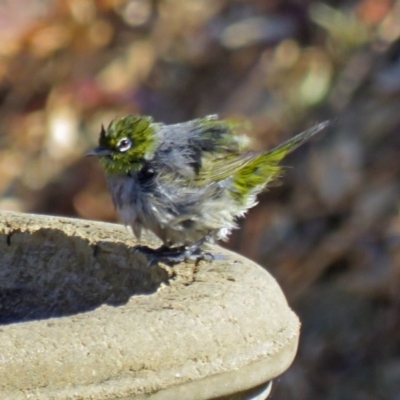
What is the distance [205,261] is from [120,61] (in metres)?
4.48

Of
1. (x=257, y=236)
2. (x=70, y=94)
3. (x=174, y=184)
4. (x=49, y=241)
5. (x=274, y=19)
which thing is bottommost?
(x=257, y=236)

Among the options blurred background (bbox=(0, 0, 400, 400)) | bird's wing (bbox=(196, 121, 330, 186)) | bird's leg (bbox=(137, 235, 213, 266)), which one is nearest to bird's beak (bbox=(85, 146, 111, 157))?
bird's wing (bbox=(196, 121, 330, 186))

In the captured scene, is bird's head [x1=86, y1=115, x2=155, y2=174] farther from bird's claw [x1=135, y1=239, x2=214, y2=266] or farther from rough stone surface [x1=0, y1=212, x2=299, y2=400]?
rough stone surface [x1=0, y1=212, x2=299, y2=400]

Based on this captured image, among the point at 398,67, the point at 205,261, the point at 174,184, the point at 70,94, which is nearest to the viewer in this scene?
the point at 205,261

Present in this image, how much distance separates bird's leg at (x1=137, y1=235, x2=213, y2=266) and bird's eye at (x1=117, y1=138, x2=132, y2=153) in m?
0.59

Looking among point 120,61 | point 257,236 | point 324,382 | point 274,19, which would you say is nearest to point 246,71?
point 274,19

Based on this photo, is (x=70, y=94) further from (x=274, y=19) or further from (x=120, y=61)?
(x=274, y=19)

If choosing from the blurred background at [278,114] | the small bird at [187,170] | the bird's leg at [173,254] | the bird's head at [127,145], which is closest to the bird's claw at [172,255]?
the bird's leg at [173,254]

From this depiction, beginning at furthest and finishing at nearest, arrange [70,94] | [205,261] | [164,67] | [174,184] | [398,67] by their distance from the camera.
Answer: [164,67] → [70,94] → [398,67] → [174,184] → [205,261]

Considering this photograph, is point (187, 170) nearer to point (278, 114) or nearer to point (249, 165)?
point (249, 165)

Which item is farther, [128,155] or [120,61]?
[120,61]

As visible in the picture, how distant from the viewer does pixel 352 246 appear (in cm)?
629

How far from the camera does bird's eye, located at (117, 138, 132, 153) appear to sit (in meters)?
3.72

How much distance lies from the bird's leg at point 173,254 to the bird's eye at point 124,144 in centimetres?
59
